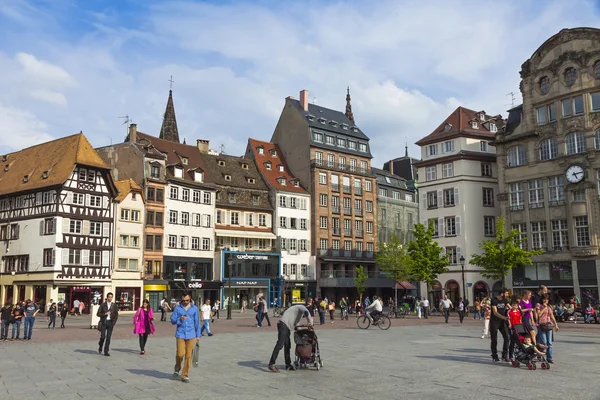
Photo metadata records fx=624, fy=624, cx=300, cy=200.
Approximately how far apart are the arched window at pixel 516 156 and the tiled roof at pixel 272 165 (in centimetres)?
2400

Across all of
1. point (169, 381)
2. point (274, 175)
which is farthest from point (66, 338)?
point (274, 175)

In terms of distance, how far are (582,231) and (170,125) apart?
208 ft

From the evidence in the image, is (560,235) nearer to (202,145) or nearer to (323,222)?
(323,222)

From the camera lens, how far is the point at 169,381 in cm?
1265

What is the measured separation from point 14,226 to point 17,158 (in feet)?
28.1

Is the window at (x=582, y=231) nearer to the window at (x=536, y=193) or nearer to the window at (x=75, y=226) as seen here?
the window at (x=536, y=193)

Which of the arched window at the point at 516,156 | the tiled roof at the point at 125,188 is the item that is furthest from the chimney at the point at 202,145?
the arched window at the point at 516,156

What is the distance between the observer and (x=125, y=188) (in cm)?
5669

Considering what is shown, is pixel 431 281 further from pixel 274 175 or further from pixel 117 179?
pixel 117 179

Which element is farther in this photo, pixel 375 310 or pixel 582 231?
pixel 582 231

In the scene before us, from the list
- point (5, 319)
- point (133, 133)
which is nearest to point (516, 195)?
point (133, 133)

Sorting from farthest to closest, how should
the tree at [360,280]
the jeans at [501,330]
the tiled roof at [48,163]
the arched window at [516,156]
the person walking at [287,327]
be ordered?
1. the tree at [360,280]
2. the arched window at [516,156]
3. the tiled roof at [48,163]
4. the jeans at [501,330]
5. the person walking at [287,327]

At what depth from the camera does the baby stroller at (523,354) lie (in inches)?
556

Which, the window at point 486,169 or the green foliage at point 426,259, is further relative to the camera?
the window at point 486,169
